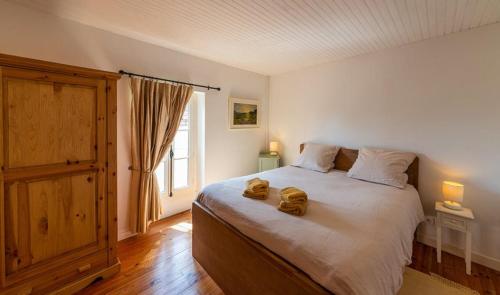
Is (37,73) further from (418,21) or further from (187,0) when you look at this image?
(418,21)

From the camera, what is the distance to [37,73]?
57.2 inches

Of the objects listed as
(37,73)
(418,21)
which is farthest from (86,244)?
(418,21)

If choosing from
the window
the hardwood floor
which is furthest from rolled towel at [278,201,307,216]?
the window

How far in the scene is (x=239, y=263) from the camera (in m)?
1.53

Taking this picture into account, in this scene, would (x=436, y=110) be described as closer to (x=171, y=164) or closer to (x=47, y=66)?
(x=171, y=164)

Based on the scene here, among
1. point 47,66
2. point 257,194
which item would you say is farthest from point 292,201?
point 47,66

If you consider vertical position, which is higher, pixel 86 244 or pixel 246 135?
pixel 246 135

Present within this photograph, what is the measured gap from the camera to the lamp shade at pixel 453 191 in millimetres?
2064

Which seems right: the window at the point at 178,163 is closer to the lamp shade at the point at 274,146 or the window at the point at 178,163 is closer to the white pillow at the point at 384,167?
the lamp shade at the point at 274,146

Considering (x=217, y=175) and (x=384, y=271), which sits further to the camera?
(x=217, y=175)

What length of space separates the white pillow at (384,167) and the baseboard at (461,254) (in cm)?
79

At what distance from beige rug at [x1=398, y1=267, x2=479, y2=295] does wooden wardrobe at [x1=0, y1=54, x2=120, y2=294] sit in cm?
263

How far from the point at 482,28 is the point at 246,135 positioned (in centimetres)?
317

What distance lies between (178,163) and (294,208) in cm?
222
